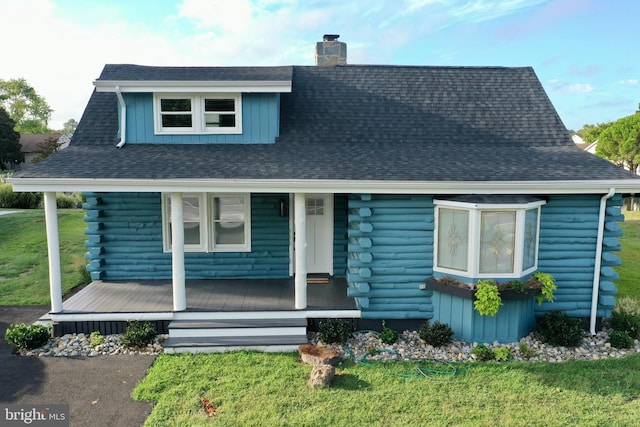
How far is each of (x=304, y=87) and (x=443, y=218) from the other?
519 centimetres

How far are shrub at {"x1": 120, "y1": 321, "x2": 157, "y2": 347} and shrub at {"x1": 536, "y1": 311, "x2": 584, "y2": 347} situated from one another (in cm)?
697

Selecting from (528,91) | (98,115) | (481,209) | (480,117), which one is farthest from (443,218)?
(98,115)

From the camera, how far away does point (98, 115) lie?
10.1m

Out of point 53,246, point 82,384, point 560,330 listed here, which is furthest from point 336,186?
point 53,246

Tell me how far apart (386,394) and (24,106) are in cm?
7670

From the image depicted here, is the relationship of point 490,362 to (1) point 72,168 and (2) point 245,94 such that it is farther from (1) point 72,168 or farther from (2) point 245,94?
(1) point 72,168

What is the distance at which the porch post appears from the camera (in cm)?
746

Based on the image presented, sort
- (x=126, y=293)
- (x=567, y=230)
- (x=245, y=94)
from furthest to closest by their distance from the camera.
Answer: (x=245, y=94) → (x=126, y=293) → (x=567, y=230)

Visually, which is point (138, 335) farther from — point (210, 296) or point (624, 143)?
point (624, 143)

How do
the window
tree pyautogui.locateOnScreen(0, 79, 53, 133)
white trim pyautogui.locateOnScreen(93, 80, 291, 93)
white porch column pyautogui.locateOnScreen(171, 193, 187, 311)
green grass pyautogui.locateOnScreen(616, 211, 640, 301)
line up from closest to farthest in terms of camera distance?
white porch column pyautogui.locateOnScreen(171, 193, 187, 311) → white trim pyautogui.locateOnScreen(93, 80, 291, 93) → the window → green grass pyautogui.locateOnScreen(616, 211, 640, 301) → tree pyautogui.locateOnScreen(0, 79, 53, 133)

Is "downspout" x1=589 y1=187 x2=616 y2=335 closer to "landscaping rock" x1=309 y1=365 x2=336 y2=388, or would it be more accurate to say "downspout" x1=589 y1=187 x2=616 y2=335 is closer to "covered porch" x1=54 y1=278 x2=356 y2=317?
"covered porch" x1=54 y1=278 x2=356 y2=317

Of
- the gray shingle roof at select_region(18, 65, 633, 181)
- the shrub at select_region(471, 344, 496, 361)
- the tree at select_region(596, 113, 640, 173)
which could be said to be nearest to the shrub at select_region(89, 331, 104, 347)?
the gray shingle roof at select_region(18, 65, 633, 181)

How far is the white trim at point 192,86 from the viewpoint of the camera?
8.91 metres

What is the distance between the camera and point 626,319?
811 cm
